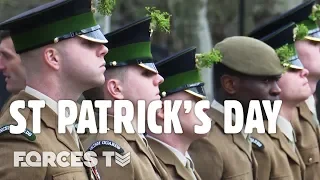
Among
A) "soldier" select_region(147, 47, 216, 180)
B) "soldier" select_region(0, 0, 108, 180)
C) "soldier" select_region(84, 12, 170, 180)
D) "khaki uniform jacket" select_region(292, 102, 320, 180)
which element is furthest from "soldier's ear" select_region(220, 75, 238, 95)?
"soldier" select_region(0, 0, 108, 180)

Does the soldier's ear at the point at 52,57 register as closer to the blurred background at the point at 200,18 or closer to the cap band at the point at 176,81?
the cap band at the point at 176,81

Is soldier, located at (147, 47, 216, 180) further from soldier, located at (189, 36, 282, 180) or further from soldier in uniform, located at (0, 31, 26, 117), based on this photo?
soldier in uniform, located at (0, 31, 26, 117)

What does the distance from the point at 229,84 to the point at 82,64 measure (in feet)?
5.17

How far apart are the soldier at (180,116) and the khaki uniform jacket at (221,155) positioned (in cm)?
20

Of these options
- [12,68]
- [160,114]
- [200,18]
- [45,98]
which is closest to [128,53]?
[160,114]

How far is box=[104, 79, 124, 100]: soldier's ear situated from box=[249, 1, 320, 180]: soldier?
2.10 m

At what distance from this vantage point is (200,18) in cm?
768

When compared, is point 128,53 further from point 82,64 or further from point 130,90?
point 82,64

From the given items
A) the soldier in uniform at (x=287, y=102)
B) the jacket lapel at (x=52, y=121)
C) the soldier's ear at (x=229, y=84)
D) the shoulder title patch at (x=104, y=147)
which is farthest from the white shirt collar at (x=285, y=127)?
the jacket lapel at (x=52, y=121)

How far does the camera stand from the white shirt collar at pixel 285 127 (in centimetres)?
541

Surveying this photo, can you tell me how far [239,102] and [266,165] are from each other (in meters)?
0.38

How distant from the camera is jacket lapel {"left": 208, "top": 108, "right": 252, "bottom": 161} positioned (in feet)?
15.6

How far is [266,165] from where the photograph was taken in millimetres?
4984

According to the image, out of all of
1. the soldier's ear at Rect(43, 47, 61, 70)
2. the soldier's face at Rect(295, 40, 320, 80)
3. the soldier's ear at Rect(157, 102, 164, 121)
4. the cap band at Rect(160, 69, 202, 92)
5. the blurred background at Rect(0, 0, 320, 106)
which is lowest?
the soldier's ear at Rect(157, 102, 164, 121)
